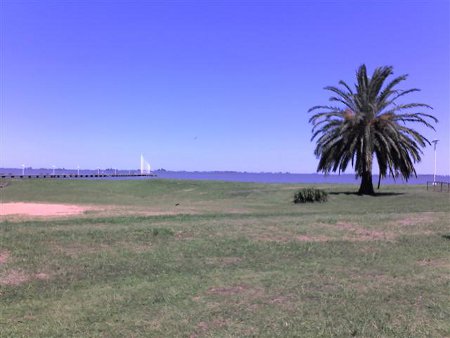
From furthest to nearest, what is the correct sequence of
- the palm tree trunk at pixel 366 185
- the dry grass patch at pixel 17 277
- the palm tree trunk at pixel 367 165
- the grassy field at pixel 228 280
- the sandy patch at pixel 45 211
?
the palm tree trunk at pixel 366 185 < the palm tree trunk at pixel 367 165 < the sandy patch at pixel 45 211 < the dry grass patch at pixel 17 277 < the grassy field at pixel 228 280

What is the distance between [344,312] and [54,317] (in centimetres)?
418

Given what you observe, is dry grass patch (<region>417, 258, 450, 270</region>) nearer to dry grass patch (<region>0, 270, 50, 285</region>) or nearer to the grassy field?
the grassy field

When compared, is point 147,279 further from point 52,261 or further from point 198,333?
point 198,333

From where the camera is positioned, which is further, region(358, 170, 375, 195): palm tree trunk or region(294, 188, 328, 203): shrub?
region(358, 170, 375, 195): palm tree trunk

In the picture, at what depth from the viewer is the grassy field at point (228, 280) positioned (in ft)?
21.5

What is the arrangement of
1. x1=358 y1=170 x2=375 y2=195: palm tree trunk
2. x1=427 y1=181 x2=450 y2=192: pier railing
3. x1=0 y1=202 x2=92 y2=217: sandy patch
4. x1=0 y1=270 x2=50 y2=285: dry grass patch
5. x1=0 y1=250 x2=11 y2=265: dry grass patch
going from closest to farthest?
Answer: x1=0 y1=270 x2=50 y2=285: dry grass patch < x1=0 y1=250 x2=11 y2=265: dry grass patch < x1=0 y1=202 x2=92 y2=217: sandy patch < x1=358 y1=170 x2=375 y2=195: palm tree trunk < x1=427 y1=181 x2=450 y2=192: pier railing

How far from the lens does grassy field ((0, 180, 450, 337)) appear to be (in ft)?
Answer: 21.5

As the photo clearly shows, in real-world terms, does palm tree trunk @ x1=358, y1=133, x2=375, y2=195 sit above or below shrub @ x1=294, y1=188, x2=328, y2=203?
above

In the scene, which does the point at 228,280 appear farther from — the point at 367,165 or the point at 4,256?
the point at 367,165

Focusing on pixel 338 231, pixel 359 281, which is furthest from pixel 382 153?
pixel 359 281

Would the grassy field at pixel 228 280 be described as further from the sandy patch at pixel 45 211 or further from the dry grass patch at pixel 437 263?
the sandy patch at pixel 45 211

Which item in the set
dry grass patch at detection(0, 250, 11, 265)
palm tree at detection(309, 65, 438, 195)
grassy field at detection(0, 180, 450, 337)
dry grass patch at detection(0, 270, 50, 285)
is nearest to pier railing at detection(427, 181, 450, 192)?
palm tree at detection(309, 65, 438, 195)

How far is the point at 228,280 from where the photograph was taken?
913 centimetres

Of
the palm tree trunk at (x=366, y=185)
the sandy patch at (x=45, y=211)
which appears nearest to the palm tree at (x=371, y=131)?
the palm tree trunk at (x=366, y=185)
